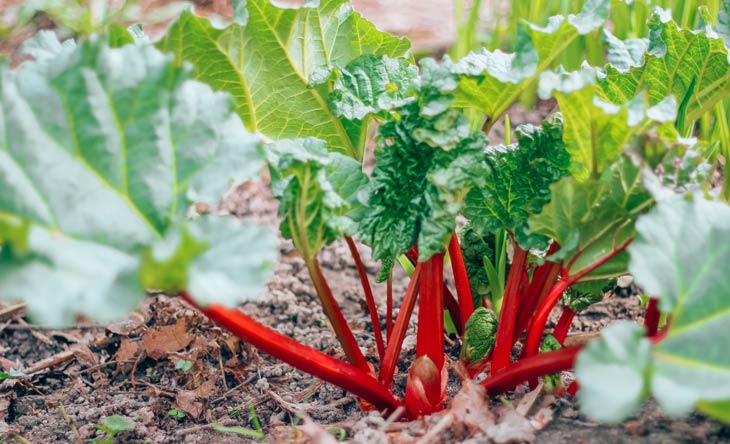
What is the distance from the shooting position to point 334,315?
131 cm

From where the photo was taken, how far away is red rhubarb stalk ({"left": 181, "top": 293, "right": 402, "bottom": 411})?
1.19 meters

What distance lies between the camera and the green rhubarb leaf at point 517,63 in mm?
1205

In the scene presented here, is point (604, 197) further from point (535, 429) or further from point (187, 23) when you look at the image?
point (187, 23)

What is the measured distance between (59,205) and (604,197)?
2.66 ft

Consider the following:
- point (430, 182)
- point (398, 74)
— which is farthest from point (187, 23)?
point (430, 182)

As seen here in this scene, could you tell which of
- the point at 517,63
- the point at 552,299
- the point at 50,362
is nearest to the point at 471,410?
the point at 552,299

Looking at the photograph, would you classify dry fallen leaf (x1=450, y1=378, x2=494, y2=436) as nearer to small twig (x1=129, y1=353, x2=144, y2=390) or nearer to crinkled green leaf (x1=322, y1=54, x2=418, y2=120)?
crinkled green leaf (x1=322, y1=54, x2=418, y2=120)

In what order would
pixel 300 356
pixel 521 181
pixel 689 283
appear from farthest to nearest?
1. pixel 521 181
2. pixel 300 356
3. pixel 689 283

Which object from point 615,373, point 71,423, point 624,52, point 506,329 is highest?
point 624,52

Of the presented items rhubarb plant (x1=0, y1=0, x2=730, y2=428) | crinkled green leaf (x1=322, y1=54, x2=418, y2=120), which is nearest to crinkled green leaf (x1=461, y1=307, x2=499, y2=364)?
rhubarb plant (x1=0, y1=0, x2=730, y2=428)

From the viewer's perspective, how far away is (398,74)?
1.41m

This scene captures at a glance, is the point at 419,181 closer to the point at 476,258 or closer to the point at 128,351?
the point at 476,258

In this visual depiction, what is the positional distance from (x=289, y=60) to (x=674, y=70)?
0.75m

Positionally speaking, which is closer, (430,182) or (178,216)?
(178,216)
